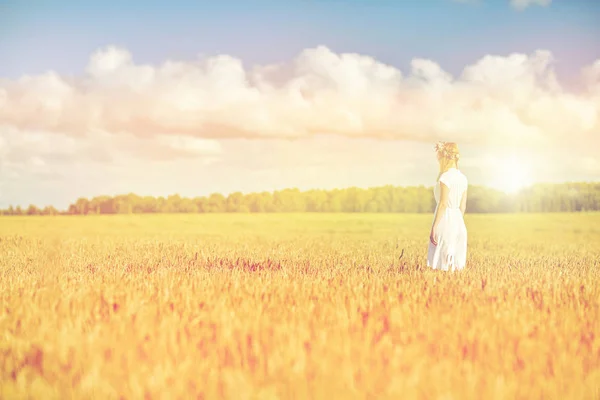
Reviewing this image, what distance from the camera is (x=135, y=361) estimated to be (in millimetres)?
4168

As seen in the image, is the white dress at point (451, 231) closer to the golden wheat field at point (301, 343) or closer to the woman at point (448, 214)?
the woman at point (448, 214)

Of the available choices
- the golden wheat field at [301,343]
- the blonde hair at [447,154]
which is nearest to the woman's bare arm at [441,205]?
the blonde hair at [447,154]

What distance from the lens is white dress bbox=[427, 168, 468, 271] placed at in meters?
9.83

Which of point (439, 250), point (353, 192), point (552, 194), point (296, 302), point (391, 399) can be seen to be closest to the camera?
point (391, 399)

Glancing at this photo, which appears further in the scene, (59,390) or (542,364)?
(542,364)

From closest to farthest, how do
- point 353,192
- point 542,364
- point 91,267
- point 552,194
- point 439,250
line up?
1. point 542,364
2. point 439,250
3. point 91,267
4. point 552,194
5. point 353,192

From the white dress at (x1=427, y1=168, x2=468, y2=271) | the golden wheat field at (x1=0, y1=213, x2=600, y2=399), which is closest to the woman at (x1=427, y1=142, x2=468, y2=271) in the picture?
the white dress at (x1=427, y1=168, x2=468, y2=271)

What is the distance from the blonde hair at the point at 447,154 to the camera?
9.77 metres

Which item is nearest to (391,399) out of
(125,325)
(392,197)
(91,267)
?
(125,325)

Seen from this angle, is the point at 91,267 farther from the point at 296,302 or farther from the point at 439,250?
the point at 296,302

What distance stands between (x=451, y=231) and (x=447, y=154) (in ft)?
4.05

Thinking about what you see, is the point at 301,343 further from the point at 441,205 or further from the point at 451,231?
the point at 451,231

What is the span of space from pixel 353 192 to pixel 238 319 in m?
54.6

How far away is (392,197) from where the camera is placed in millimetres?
58688
